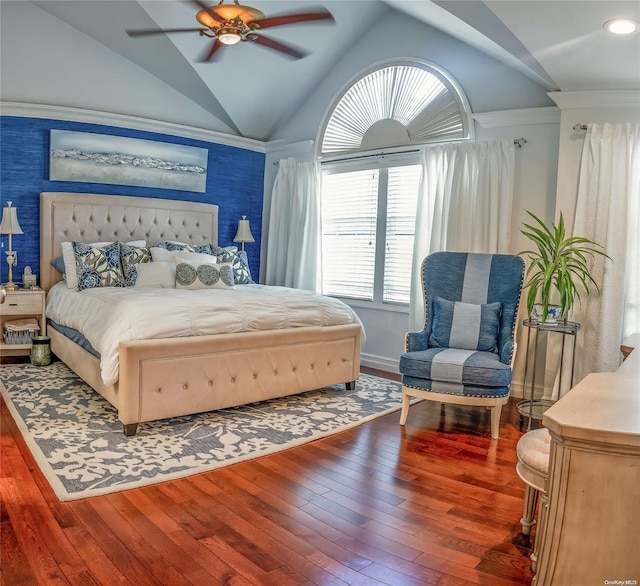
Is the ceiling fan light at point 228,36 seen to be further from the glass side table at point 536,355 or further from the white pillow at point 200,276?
the glass side table at point 536,355

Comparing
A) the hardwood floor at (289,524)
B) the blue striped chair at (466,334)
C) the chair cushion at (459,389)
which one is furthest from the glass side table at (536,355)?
the hardwood floor at (289,524)

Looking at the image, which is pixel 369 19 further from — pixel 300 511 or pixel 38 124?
pixel 300 511

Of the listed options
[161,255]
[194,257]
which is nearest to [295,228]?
[194,257]

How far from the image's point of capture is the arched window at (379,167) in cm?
508

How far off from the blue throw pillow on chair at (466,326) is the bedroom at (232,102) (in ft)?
2.74

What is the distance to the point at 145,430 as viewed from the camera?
3.37m

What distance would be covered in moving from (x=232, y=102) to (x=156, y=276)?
2.32 meters

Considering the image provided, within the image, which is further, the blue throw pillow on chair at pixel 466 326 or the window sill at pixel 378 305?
the window sill at pixel 378 305

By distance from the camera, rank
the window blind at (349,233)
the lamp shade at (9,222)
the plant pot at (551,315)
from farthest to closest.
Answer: the window blind at (349,233) < the lamp shade at (9,222) < the plant pot at (551,315)

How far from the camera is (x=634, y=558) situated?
1053 millimetres

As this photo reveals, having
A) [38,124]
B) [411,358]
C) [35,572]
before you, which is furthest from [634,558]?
[38,124]

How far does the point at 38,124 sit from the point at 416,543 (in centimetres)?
500

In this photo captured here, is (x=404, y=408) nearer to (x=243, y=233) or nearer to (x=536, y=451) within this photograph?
(x=536, y=451)

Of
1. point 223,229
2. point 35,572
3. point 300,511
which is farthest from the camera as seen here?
point 223,229
